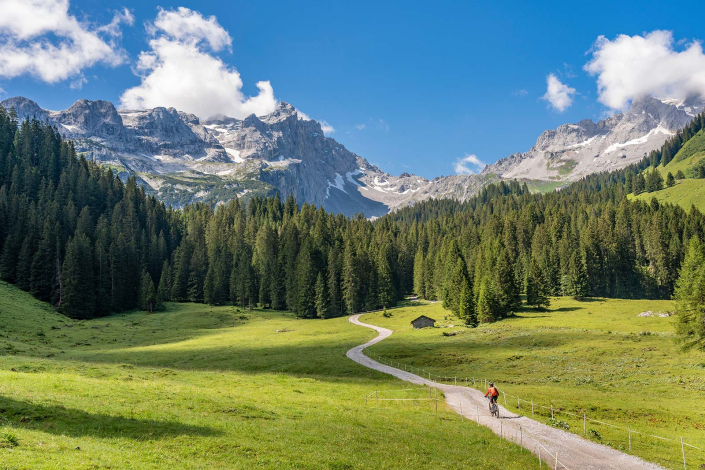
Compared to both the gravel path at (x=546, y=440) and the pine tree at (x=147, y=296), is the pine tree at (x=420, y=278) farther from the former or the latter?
the gravel path at (x=546, y=440)

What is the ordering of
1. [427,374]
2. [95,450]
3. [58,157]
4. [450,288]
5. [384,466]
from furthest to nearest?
[58,157], [450,288], [427,374], [384,466], [95,450]

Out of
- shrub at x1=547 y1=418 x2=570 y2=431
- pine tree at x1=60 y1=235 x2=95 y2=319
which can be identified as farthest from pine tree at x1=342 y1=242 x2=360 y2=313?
shrub at x1=547 y1=418 x2=570 y2=431

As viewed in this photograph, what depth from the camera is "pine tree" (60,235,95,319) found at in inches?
4112

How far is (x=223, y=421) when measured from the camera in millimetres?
22984

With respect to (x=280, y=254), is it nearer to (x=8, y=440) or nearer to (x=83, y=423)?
(x=83, y=423)

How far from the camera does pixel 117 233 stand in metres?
142

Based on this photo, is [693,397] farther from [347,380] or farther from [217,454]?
[217,454]

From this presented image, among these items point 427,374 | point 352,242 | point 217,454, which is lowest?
point 427,374

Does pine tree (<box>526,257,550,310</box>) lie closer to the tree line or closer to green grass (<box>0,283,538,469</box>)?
the tree line

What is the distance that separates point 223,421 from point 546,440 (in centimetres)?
2016

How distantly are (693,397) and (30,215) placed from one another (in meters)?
163

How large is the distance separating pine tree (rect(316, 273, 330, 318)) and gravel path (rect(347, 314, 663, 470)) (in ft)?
293

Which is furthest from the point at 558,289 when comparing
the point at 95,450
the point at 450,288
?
the point at 95,450

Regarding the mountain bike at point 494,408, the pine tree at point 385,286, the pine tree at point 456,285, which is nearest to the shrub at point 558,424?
the mountain bike at point 494,408
